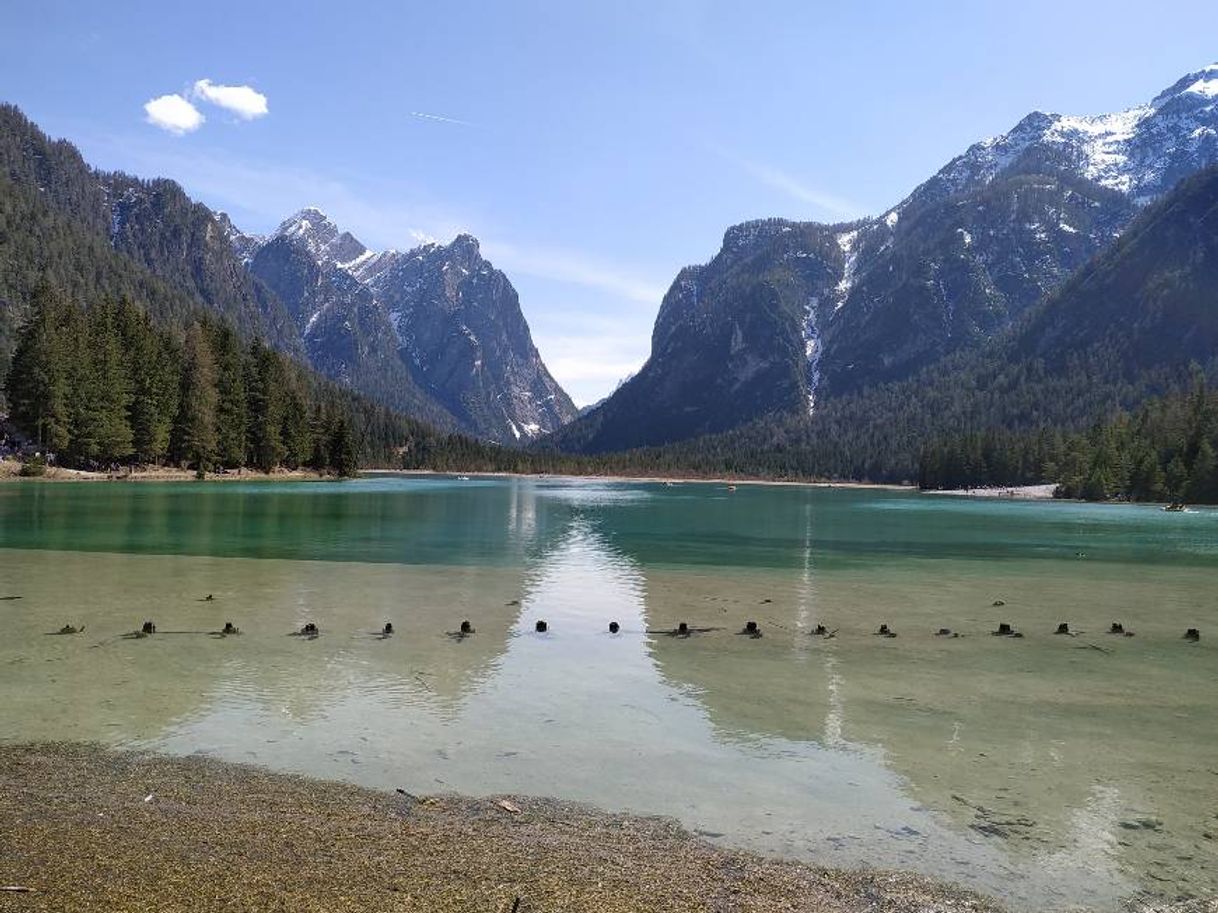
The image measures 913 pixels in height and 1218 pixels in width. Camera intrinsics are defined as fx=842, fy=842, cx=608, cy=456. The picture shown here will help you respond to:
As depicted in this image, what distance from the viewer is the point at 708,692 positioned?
2317 centimetres

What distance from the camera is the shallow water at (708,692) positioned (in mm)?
14258

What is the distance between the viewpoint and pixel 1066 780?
16.4m

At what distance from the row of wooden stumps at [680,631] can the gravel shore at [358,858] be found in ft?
47.2

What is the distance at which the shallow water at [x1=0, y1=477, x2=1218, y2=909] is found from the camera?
1426 cm

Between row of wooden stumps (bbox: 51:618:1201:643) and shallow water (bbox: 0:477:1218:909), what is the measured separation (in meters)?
0.55

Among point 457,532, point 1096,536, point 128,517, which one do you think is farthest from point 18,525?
point 1096,536

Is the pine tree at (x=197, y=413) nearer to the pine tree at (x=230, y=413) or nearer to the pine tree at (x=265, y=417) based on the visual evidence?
the pine tree at (x=230, y=413)

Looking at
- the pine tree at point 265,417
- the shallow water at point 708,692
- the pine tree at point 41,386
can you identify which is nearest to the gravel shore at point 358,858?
the shallow water at point 708,692

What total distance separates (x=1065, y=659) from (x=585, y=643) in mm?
16532

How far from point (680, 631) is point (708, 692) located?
8094 millimetres

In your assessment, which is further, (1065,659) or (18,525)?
(18,525)

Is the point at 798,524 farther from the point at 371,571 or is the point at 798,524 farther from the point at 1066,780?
the point at 1066,780

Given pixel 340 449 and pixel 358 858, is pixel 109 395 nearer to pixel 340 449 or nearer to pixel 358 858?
pixel 340 449

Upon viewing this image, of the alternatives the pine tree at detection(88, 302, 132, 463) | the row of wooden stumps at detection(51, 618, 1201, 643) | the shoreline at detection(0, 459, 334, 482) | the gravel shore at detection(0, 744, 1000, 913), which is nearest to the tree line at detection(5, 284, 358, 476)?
the pine tree at detection(88, 302, 132, 463)
